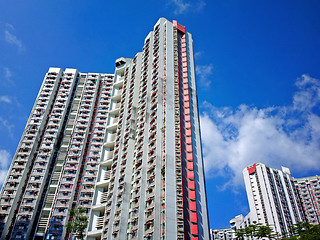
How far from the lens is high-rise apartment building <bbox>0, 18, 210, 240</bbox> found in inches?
2023

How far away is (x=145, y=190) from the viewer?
5422cm

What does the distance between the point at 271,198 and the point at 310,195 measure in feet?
101

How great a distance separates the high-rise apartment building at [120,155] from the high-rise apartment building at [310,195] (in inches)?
3254

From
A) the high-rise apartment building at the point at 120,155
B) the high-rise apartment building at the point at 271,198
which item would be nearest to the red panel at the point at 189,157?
the high-rise apartment building at the point at 120,155

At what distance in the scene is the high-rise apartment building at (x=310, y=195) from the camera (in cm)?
11462

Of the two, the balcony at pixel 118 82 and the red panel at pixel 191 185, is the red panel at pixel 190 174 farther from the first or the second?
the balcony at pixel 118 82

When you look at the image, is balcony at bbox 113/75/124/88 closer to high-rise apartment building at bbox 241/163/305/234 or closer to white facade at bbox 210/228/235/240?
high-rise apartment building at bbox 241/163/305/234

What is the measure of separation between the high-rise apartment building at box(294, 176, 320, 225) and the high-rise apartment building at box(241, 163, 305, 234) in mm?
10283

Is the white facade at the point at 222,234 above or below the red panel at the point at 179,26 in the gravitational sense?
below

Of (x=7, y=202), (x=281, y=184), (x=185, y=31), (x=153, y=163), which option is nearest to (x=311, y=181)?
(x=281, y=184)

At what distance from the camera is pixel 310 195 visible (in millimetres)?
119750

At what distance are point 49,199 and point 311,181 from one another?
346ft

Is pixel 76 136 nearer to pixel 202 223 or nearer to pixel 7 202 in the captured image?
pixel 7 202

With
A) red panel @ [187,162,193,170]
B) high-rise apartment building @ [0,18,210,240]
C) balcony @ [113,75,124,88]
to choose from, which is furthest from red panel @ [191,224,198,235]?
balcony @ [113,75,124,88]
